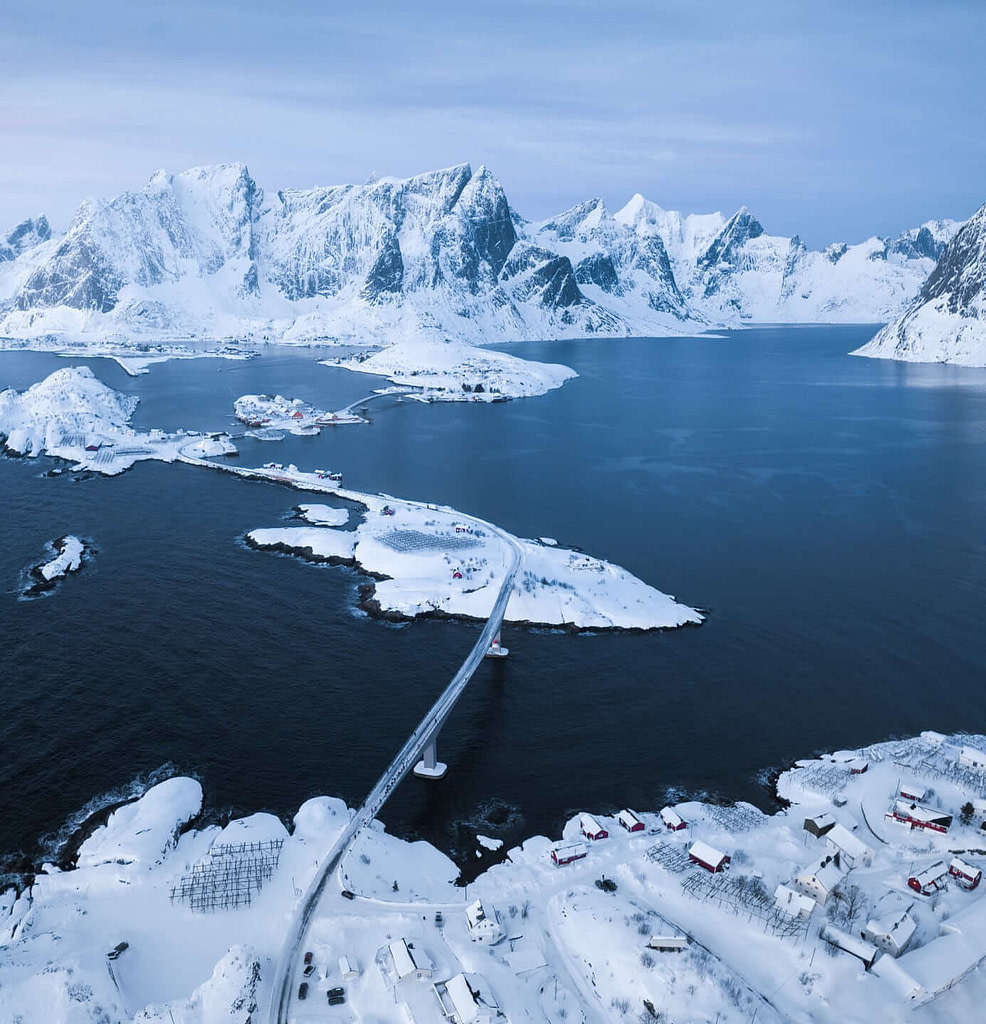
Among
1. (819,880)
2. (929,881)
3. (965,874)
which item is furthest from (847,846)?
(965,874)

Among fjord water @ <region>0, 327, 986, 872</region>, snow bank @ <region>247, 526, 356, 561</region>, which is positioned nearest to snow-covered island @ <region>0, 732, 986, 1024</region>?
fjord water @ <region>0, 327, 986, 872</region>

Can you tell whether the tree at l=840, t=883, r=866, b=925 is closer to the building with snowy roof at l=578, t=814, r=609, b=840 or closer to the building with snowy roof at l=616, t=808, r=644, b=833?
the building with snowy roof at l=616, t=808, r=644, b=833

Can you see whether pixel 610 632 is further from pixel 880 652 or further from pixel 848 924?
pixel 848 924

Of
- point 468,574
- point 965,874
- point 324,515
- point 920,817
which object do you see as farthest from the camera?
point 324,515

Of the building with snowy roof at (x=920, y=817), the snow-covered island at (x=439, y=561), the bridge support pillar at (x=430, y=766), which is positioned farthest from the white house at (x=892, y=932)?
the snow-covered island at (x=439, y=561)

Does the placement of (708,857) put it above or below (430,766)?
above

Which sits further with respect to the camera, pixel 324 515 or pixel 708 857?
pixel 324 515

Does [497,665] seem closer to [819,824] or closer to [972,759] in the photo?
[819,824]
